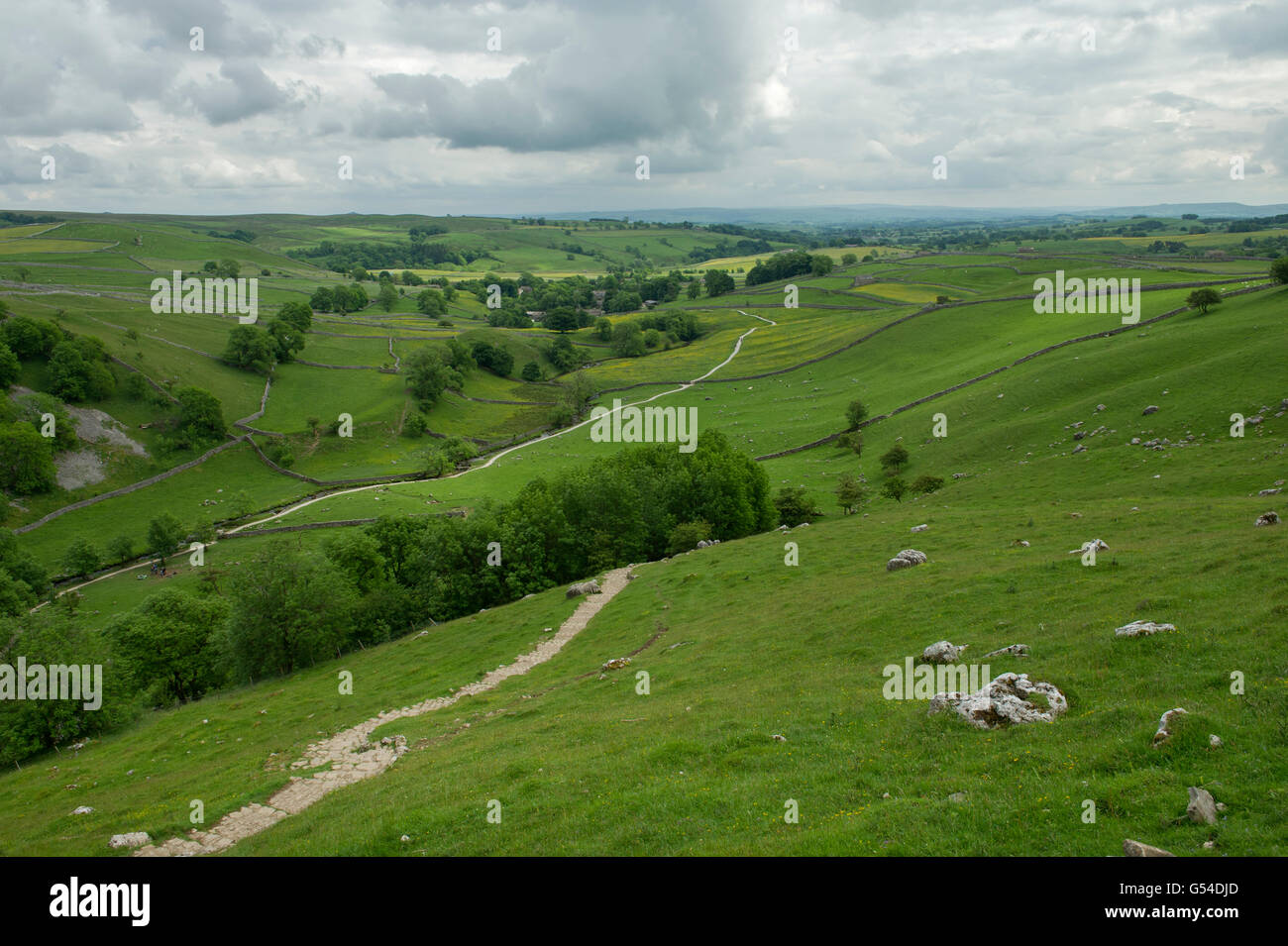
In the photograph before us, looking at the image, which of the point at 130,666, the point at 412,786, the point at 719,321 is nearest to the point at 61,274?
the point at 719,321

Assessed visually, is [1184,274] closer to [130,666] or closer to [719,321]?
[719,321]

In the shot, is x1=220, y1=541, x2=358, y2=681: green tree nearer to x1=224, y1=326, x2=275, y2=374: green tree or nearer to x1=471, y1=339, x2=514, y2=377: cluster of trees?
x1=224, y1=326, x2=275, y2=374: green tree

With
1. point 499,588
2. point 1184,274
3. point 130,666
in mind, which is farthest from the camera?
point 1184,274

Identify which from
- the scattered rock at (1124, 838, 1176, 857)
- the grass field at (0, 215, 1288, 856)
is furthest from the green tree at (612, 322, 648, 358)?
the scattered rock at (1124, 838, 1176, 857)

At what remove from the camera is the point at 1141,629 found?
60.6 feet

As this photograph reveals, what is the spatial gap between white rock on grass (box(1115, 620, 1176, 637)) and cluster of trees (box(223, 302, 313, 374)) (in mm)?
150592

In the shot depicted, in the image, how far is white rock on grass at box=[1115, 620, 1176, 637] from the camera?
722 inches

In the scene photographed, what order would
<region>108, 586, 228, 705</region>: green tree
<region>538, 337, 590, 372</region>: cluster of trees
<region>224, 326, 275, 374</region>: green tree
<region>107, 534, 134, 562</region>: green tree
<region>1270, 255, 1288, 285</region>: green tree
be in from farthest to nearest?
<region>538, 337, 590, 372</region>: cluster of trees → <region>224, 326, 275, 374</region>: green tree → <region>107, 534, 134, 562</region>: green tree → <region>1270, 255, 1288, 285</region>: green tree → <region>108, 586, 228, 705</region>: green tree
